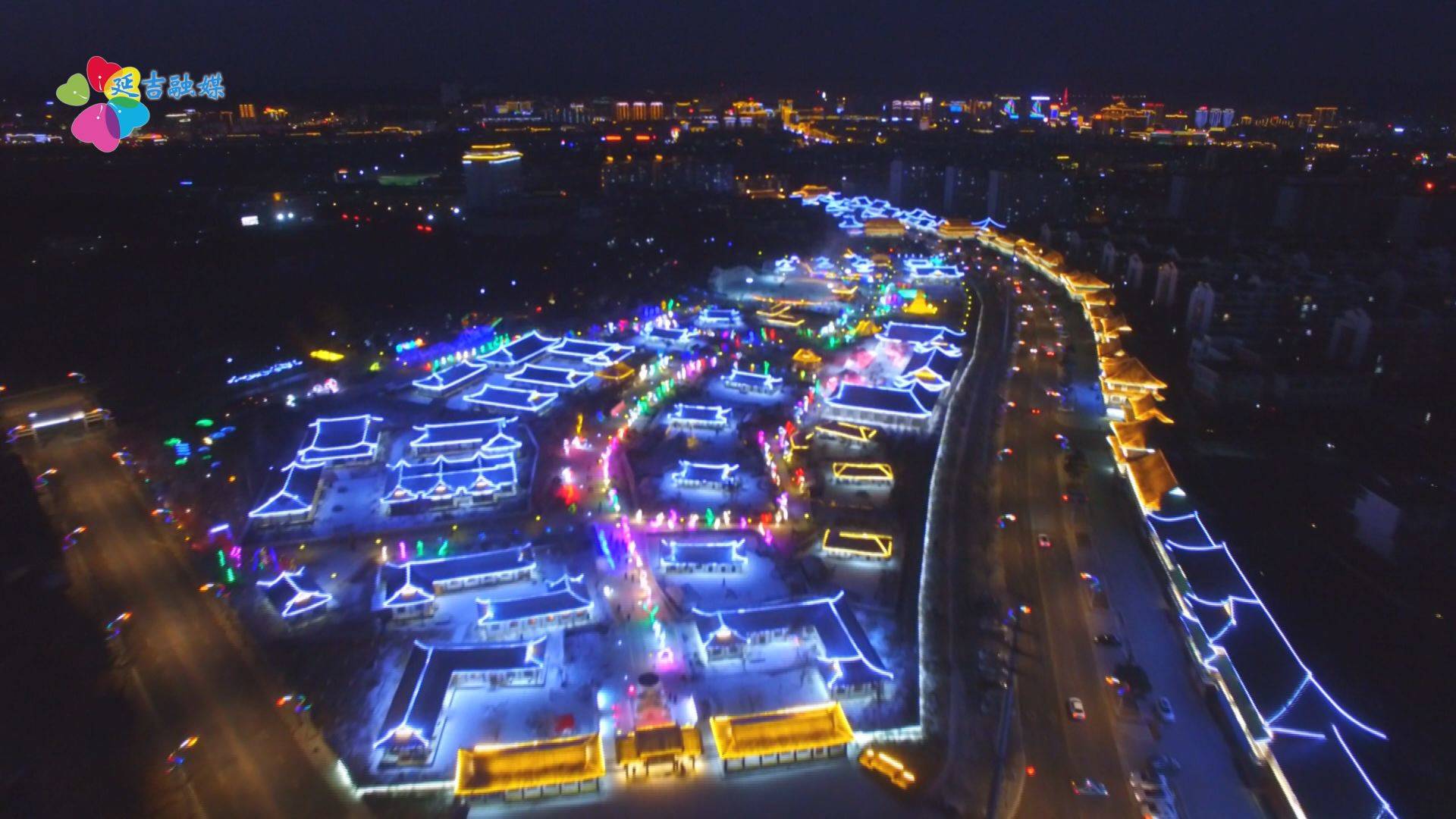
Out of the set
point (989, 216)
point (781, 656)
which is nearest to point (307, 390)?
point (781, 656)

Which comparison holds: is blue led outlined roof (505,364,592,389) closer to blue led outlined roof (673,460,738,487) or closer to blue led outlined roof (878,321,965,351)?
blue led outlined roof (673,460,738,487)

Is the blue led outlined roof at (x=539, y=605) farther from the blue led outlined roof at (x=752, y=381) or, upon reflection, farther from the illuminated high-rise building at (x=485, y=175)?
the illuminated high-rise building at (x=485, y=175)

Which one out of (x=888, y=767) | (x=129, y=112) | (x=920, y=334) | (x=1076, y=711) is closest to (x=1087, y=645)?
(x=1076, y=711)

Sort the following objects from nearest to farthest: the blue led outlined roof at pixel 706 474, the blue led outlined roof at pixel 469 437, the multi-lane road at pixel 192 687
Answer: the multi-lane road at pixel 192 687 → the blue led outlined roof at pixel 706 474 → the blue led outlined roof at pixel 469 437

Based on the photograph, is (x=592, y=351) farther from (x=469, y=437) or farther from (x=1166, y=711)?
(x=1166, y=711)

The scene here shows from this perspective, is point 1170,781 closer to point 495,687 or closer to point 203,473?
point 495,687

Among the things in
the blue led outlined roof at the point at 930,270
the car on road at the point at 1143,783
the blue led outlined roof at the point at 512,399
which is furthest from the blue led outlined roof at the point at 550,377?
the blue led outlined roof at the point at 930,270

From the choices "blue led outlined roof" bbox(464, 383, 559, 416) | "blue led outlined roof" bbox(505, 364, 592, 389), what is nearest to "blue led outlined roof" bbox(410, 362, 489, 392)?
"blue led outlined roof" bbox(464, 383, 559, 416)
